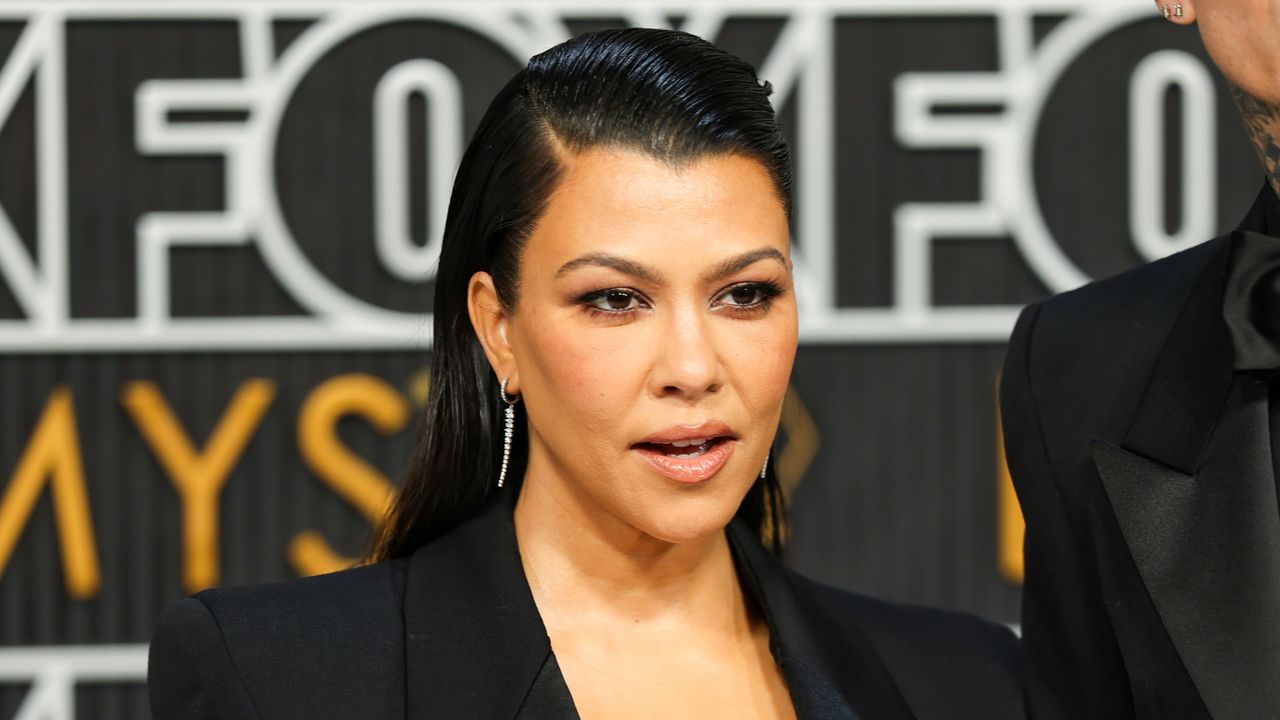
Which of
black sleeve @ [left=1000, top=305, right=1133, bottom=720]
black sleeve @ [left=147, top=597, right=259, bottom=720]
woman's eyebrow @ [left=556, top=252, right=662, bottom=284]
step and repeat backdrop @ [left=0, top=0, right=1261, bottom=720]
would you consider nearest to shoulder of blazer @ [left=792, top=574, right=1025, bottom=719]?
black sleeve @ [left=1000, top=305, right=1133, bottom=720]

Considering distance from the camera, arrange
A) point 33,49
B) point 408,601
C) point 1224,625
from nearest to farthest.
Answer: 1. point 1224,625
2. point 408,601
3. point 33,49

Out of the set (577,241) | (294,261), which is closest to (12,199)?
(294,261)

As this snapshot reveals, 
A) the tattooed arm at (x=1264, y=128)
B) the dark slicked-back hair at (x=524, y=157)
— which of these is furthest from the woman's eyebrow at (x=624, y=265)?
the tattooed arm at (x=1264, y=128)

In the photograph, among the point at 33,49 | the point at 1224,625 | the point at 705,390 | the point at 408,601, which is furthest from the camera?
the point at 33,49

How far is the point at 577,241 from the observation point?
174 centimetres

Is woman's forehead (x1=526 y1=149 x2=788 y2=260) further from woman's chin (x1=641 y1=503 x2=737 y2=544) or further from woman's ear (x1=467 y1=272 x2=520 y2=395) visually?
woman's chin (x1=641 y1=503 x2=737 y2=544)

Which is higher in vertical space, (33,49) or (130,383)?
(33,49)

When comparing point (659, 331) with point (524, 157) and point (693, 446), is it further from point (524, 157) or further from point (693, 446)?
point (524, 157)

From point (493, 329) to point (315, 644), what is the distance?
0.40 m

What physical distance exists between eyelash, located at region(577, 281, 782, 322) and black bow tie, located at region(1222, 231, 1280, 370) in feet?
1.52

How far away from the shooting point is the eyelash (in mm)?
1721

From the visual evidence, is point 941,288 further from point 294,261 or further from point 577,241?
point 577,241

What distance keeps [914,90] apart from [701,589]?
1.88 metres

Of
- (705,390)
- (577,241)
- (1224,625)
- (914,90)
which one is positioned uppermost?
(914,90)
